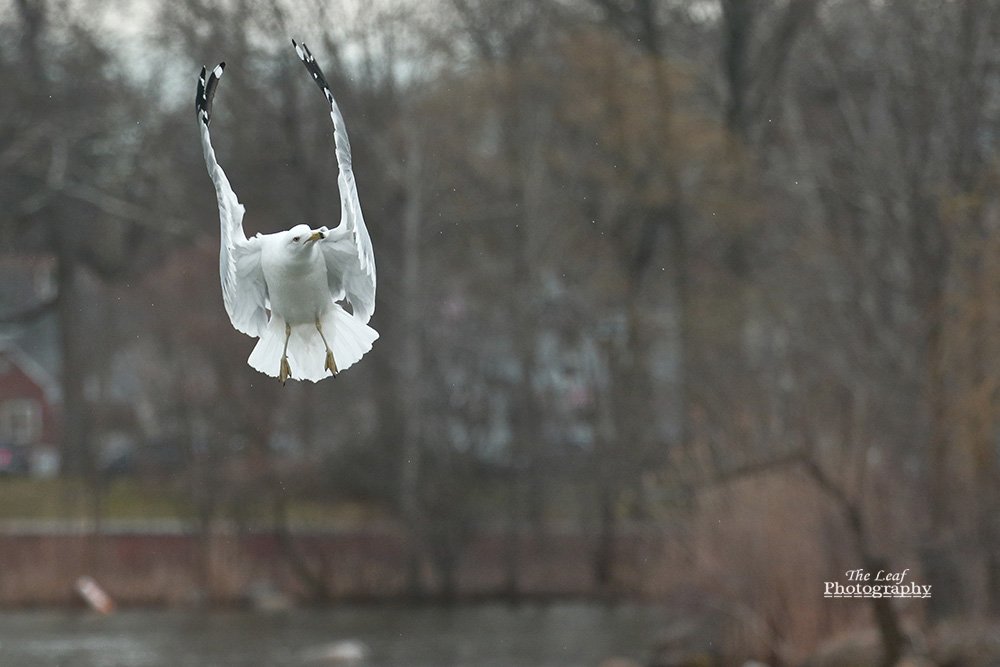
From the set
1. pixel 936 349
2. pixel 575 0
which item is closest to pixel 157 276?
pixel 575 0

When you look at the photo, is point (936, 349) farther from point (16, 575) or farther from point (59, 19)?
Result: point (59, 19)

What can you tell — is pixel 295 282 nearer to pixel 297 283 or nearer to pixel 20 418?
pixel 297 283

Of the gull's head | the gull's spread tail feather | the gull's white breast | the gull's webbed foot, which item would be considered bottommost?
the gull's webbed foot

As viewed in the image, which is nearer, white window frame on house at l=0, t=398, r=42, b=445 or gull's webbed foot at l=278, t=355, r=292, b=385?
gull's webbed foot at l=278, t=355, r=292, b=385

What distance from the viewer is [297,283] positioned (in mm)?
7848

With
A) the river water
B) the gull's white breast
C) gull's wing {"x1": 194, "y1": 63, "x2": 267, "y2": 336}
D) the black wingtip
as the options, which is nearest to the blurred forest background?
the river water

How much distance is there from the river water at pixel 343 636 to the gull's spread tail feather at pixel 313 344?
9.80 metres

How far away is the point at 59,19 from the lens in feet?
82.5

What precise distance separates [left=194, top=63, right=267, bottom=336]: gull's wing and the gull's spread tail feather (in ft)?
0.79

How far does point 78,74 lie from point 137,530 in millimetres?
7480

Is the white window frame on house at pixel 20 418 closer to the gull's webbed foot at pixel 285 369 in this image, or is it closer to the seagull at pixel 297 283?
the seagull at pixel 297 283

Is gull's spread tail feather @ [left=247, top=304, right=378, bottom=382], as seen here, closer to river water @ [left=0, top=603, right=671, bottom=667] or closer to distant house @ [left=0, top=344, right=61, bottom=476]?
river water @ [left=0, top=603, right=671, bottom=667]

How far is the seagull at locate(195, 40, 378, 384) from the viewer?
759cm

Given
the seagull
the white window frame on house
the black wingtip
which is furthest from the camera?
the white window frame on house
